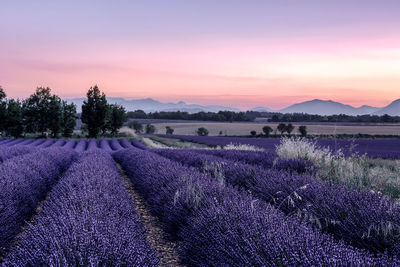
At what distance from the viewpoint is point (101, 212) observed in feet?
A: 9.96

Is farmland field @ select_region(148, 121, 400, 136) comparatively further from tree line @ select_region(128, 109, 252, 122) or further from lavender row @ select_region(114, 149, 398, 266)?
lavender row @ select_region(114, 149, 398, 266)

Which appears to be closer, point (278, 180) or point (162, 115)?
point (278, 180)

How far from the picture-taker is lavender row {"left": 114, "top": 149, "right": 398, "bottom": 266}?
1941mm

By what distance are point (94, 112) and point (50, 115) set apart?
683cm

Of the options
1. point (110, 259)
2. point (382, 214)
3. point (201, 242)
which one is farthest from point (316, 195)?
point (110, 259)

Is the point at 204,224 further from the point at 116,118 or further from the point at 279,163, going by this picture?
the point at 116,118

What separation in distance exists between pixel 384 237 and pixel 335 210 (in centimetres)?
68

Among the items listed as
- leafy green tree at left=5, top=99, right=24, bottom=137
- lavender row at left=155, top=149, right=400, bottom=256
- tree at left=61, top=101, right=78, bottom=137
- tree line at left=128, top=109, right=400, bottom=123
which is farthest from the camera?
tree line at left=128, top=109, right=400, bottom=123

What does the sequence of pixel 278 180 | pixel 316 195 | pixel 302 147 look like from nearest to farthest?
pixel 316 195 → pixel 278 180 → pixel 302 147

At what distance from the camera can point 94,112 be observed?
1362 inches

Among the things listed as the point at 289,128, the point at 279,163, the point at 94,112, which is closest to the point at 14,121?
the point at 94,112

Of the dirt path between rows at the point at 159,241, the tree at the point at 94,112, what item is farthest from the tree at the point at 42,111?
the dirt path between rows at the point at 159,241

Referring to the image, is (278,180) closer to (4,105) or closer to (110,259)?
(110,259)

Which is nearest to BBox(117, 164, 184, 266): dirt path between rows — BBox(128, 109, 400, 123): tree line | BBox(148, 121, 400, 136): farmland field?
BBox(148, 121, 400, 136): farmland field
